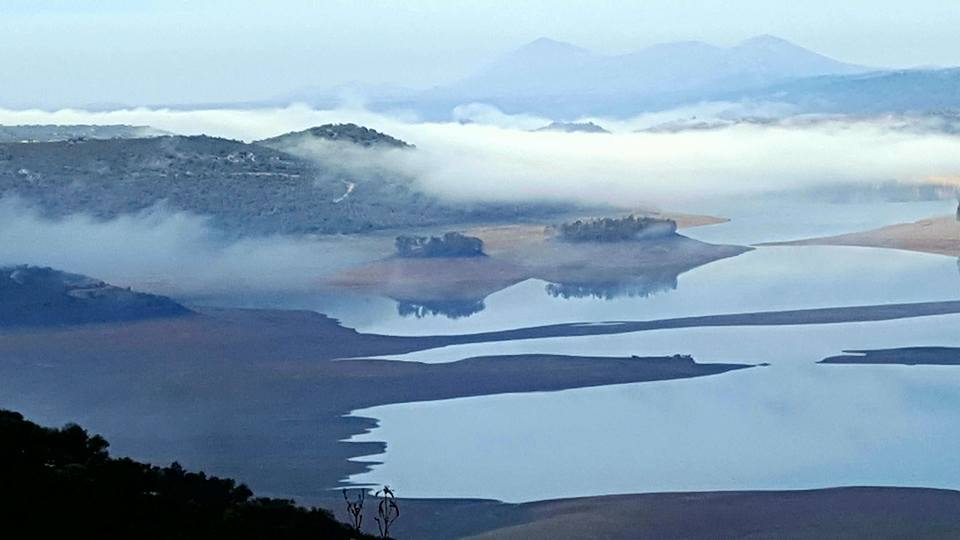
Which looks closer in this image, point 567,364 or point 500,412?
point 500,412

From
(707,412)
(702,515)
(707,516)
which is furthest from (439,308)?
(707,516)

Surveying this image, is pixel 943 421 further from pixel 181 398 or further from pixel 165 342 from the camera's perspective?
pixel 165 342

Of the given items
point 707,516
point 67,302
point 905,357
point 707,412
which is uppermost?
point 67,302

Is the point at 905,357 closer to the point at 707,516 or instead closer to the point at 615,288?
the point at 615,288

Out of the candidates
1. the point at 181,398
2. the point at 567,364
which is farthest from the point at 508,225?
the point at 181,398

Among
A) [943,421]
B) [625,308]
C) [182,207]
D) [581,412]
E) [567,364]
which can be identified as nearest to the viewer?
[943,421]

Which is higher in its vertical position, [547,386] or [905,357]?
[905,357]

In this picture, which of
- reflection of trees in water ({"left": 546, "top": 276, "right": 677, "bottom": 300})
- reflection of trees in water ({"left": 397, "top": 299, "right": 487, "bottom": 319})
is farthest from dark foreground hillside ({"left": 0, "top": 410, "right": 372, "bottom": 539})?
reflection of trees in water ({"left": 546, "top": 276, "right": 677, "bottom": 300})
